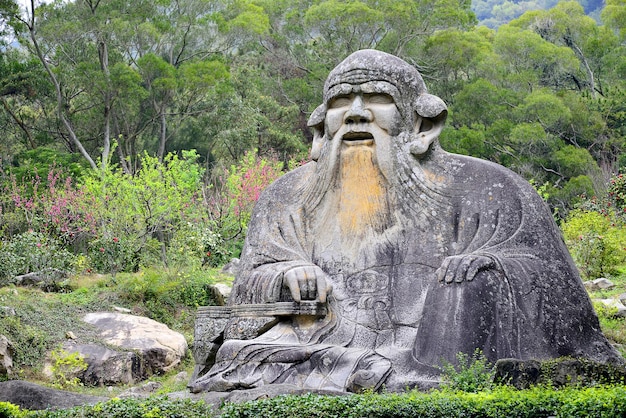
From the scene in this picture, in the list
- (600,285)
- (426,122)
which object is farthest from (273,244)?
(600,285)

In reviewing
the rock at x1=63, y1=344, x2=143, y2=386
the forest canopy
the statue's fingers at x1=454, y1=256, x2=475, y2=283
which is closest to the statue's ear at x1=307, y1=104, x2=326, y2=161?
the statue's fingers at x1=454, y1=256, x2=475, y2=283

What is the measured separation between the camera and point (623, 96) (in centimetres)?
3094

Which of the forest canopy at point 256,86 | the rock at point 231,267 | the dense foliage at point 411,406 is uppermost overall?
the forest canopy at point 256,86

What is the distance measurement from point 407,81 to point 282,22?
32.6 meters

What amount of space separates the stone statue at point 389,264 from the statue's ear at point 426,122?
0.5 inches

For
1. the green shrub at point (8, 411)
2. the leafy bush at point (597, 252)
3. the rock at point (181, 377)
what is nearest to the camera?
the green shrub at point (8, 411)

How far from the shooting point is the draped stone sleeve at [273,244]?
8656 mm

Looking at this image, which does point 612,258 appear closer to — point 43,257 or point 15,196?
point 43,257

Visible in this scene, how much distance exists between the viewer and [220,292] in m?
15.5

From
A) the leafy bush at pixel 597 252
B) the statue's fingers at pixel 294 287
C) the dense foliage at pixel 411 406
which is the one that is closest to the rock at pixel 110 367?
the statue's fingers at pixel 294 287

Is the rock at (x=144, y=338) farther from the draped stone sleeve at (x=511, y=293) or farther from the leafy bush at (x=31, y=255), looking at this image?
the draped stone sleeve at (x=511, y=293)

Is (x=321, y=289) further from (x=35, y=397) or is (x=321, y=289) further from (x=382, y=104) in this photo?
(x=35, y=397)

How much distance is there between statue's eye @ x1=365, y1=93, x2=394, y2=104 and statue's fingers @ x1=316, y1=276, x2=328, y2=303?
1.73 meters

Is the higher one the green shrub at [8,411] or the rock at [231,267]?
the rock at [231,267]
